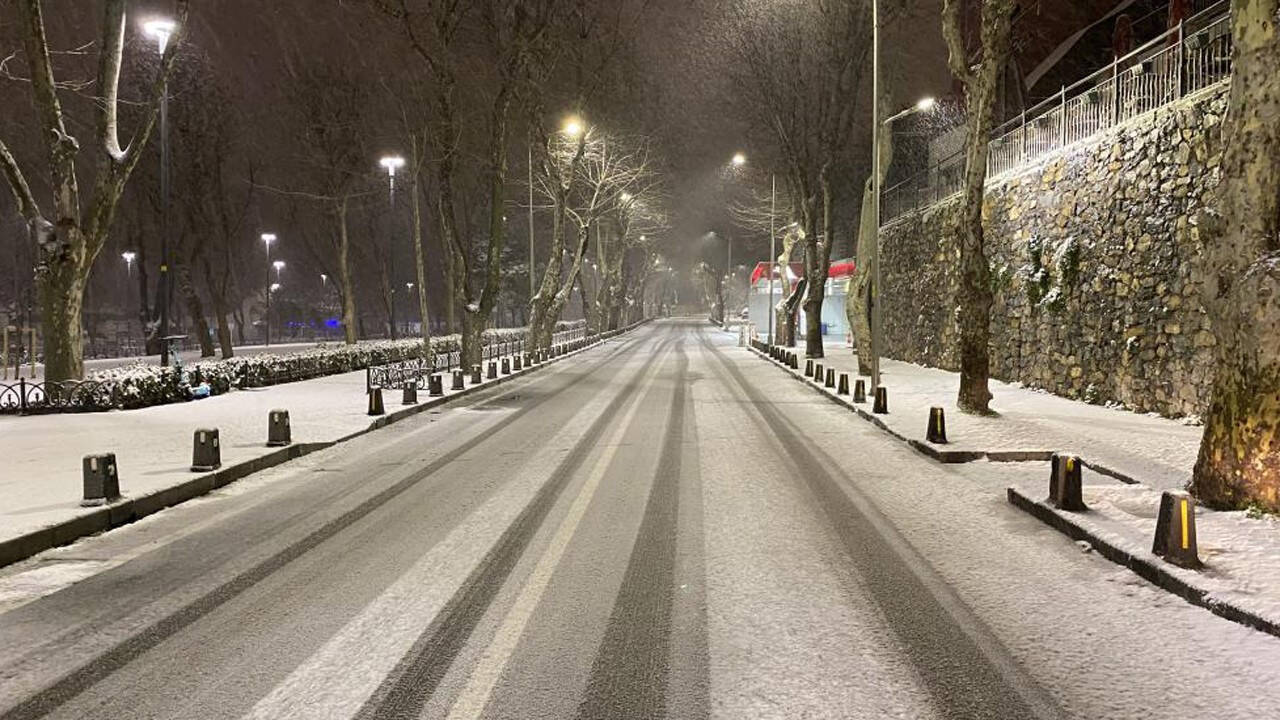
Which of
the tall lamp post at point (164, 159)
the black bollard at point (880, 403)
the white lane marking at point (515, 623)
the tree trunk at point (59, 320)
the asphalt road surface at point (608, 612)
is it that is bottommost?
the asphalt road surface at point (608, 612)

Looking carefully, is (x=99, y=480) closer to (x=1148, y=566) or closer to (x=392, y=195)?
(x=1148, y=566)

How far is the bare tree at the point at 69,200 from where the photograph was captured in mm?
16875

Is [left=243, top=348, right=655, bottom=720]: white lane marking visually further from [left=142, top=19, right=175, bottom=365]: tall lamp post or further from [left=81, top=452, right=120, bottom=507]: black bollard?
[left=142, top=19, right=175, bottom=365]: tall lamp post

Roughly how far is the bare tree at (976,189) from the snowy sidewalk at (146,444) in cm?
1087

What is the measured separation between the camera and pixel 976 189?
14578 millimetres

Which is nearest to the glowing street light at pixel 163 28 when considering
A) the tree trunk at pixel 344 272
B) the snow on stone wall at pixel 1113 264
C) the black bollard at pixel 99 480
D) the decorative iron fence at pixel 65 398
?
the decorative iron fence at pixel 65 398

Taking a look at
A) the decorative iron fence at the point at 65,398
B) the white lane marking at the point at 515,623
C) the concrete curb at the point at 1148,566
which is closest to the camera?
the white lane marking at the point at 515,623

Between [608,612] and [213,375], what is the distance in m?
18.3

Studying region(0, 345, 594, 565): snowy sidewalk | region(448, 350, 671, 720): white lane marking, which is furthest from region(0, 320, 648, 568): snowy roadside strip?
region(448, 350, 671, 720): white lane marking

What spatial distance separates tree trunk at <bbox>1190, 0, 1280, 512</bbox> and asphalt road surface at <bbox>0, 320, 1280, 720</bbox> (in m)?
1.81

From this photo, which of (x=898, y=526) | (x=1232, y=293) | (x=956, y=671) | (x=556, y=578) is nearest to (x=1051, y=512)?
(x=898, y=526)

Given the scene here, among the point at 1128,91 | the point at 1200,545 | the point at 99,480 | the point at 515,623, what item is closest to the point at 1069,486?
the point at 1200,545

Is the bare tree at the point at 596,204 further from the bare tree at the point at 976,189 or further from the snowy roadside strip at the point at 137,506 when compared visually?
the snowy roadside strip at the point at 137,506

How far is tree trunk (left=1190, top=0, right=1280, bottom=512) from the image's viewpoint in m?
7.04
